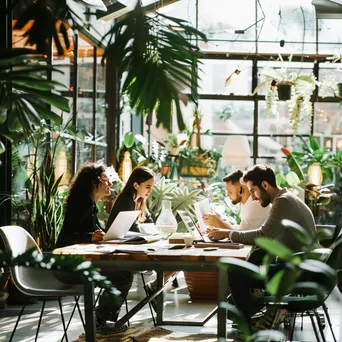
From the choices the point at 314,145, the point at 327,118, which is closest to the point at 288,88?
the point at 314,145

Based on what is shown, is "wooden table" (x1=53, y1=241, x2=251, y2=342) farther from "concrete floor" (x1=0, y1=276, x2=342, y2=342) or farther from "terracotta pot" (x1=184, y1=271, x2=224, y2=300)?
"terracotta pot" (x1=184, y1=271, x2=224, y2=300)

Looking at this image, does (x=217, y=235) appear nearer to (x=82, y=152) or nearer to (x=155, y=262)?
(x=155, y=262)

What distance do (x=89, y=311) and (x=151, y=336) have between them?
1423 mm

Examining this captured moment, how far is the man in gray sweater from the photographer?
490cm

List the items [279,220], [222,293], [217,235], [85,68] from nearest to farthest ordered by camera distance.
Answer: [222,293], [279,220], [217,235], [85,68]

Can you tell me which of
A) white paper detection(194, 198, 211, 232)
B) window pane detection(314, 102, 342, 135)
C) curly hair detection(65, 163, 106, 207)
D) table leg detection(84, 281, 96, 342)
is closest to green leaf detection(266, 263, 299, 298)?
table leg detection(84, 281, 96, 342)

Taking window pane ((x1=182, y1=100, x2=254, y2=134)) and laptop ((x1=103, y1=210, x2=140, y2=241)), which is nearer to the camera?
laptop ((x1=103, y1=210, x2=140, y2=241))

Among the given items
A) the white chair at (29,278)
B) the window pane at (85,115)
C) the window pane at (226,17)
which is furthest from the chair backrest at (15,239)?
the window pane at (226,17)

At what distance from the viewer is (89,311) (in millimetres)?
4395

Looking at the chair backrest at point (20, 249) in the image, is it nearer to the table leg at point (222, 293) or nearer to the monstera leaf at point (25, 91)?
the table leg at point (222, 293)

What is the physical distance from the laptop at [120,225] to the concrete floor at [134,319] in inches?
35.2

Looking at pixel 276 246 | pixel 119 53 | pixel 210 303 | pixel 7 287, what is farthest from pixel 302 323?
pixel 276 246

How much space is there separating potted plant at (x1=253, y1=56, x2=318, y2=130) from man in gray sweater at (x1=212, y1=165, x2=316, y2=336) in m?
3.45

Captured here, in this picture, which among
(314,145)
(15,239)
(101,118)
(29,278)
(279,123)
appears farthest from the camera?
(279,123)
